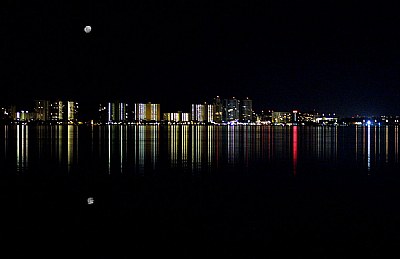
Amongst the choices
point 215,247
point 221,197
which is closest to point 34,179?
point 221,197

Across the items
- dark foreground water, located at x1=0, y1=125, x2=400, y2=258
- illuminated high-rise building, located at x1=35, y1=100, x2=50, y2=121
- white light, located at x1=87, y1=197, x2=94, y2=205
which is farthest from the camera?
illuminated high-rise building, located at x1=35, y1=100, x2=50, y2=121

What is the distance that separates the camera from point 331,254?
7172 mm

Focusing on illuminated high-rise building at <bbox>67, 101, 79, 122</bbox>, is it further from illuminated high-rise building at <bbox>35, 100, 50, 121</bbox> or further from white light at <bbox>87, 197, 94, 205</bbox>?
white light at <bbox>87, 197, 94, 205</bbox>

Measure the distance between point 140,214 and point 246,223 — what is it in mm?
2195

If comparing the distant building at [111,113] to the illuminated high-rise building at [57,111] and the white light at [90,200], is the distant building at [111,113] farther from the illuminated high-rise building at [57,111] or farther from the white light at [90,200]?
the white light at [90,200]

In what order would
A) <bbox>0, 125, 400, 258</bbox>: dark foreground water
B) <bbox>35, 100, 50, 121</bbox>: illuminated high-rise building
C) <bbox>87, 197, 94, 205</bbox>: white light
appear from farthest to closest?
<bbox>35, 100, 50, 121</bbox>: illuminated high-rise building, <bbox>87, 197, 94, 205</bbox>: white light, <bbox>0, 125, 400, 258</bbox>: dark foreground water

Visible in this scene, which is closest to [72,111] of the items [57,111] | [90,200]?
[57,111]

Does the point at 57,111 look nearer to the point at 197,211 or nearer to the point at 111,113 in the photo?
the point at 111,113

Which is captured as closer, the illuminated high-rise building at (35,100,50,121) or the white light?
the white light

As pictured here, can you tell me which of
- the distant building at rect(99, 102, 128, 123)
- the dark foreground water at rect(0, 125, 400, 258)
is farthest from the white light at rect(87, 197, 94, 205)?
the distant building at rect(99, 102, 128, 123)

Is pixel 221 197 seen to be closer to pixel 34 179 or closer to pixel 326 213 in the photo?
pixel 326 213

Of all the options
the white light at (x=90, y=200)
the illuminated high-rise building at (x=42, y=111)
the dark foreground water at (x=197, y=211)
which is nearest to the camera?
the dark foreground water at (x=197, y=211)

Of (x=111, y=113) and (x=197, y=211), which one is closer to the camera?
(x=197, y=211)

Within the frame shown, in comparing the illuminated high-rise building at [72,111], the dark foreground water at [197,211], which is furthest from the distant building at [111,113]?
the dark foreground water at [197,211]
